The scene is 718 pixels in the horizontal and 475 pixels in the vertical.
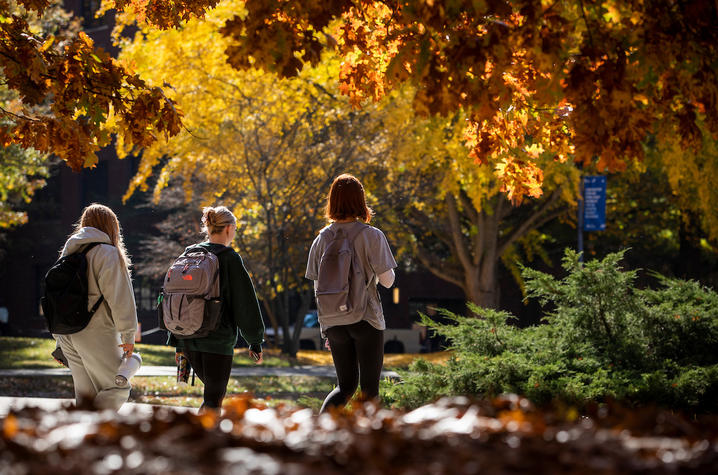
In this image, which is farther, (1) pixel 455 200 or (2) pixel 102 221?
(1) pixel 455 200

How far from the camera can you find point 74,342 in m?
6.39

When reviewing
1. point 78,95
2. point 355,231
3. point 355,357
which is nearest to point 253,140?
point 78,95

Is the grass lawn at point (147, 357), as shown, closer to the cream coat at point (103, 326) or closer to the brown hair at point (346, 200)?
the cream coat at point (103, 326)

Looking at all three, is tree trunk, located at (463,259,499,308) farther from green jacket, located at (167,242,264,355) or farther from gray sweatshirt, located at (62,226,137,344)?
gray sweatshirt, located at (62,226,137,344)

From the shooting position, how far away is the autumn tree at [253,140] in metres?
17.1

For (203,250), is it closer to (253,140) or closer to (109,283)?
(109,283)

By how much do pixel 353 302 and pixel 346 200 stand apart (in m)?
0.72

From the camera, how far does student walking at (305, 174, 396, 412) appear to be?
5.92 metres

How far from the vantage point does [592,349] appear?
7.36 metres

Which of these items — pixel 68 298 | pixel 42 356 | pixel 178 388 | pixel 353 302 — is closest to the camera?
pixel 353 302

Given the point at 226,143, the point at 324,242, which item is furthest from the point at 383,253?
the point at 226,143

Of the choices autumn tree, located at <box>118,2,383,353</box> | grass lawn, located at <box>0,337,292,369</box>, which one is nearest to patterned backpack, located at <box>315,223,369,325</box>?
autumn tree, located at <box>118,2,383,353</box>

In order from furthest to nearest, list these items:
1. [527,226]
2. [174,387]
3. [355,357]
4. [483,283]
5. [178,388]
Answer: [527,226] < [483,283] < [174,387] < [178,388] < [355,357]

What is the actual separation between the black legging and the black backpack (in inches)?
66.5
